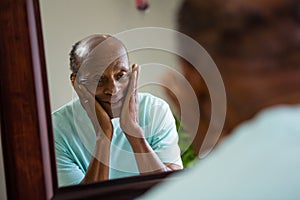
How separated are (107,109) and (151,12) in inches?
10.3

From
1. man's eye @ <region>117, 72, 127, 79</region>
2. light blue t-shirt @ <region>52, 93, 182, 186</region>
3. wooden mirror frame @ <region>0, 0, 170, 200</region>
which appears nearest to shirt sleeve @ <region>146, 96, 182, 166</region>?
light blue t-shirt @ <region>52, 93, 182, 186</region>

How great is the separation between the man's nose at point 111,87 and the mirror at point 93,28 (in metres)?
0.06

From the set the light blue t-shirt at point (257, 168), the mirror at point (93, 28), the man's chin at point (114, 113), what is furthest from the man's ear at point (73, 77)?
the light blue t-shirt at point (257, 168)

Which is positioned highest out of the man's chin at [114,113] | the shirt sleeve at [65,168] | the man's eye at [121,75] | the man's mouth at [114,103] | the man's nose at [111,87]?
the man's eye at [121,75]

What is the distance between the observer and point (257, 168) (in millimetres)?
493

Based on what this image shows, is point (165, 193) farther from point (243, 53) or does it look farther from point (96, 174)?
point (96, 174)

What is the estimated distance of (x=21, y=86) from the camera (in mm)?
1216

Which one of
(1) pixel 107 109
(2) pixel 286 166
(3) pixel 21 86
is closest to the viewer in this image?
(2) pixel 286 166

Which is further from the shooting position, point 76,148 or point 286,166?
point 76,148

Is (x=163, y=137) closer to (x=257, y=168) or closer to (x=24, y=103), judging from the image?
(x=24, y=103)

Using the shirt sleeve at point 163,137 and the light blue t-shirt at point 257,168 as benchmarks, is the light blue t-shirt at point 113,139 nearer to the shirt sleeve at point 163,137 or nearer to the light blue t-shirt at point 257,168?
the shirt sleeve at point 163,137

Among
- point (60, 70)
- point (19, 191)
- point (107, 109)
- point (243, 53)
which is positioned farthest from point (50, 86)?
point (243, 53)

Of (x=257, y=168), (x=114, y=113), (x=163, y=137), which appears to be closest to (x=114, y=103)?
(x=114, y=113)

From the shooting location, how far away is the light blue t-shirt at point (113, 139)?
1.29 meters
